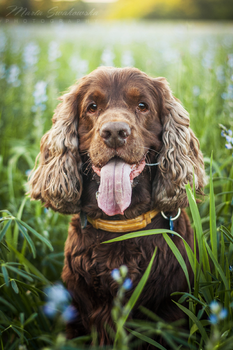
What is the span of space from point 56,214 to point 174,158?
1.39 m

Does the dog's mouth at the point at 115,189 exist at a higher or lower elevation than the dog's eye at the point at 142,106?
lower

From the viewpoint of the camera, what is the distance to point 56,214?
9.00 feet

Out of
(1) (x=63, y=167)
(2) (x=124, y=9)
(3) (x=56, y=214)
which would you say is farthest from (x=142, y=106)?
(2) (x=124, y=9)

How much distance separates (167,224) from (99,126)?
817 millimetres

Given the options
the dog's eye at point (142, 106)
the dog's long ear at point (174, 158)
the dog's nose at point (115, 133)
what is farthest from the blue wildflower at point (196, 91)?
the dog's nose at point (115, 133)

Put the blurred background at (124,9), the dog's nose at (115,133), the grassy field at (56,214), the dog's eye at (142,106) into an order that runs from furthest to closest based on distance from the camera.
Answer: the blurred background at (124,9) < the dog's eye at (142,106) < the dog's nose at (115,133) < the grassy field at (56,214)

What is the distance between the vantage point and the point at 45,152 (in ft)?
7.34

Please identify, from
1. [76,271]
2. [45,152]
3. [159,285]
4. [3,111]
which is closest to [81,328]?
[76,271]

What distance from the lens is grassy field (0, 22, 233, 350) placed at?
4.52ft

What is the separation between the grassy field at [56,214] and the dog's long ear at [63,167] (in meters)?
0.25

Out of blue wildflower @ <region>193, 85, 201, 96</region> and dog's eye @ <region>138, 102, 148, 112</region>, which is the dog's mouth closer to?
dog's eye @ <region>138, 102, 148, 112</region>

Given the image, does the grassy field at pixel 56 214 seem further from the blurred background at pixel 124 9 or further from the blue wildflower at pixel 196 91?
the blurred background at pixel 124 9

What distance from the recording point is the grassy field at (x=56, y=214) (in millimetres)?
1377

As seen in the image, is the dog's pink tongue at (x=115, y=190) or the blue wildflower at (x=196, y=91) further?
the blue wildflower at (x=196, y=91)
